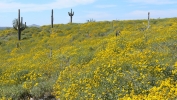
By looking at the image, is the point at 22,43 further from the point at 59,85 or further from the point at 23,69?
the point at 59,85

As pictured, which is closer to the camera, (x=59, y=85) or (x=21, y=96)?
(x=59, y=85)

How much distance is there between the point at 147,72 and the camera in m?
8.20

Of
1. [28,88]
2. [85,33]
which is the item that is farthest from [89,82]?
[85,33]

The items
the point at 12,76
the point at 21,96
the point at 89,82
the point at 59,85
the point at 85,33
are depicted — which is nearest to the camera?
the point at 89,82

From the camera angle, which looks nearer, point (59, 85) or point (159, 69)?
Answer: point (159, 69)

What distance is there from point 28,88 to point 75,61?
2971mm

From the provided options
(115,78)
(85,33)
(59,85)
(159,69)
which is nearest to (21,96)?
(59,85)

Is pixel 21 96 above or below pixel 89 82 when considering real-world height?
below

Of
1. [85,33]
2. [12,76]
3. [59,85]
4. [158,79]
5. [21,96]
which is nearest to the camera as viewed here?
[158,79]

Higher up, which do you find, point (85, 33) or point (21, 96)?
point (85, 33)

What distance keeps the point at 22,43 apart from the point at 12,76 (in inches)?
612

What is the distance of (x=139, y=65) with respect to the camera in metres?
8.61

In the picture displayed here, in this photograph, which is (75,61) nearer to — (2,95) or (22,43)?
(2,95)

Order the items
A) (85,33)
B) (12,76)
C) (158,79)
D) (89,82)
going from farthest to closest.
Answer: (85,33)
(12,76)
(89,82)
(158,79)
